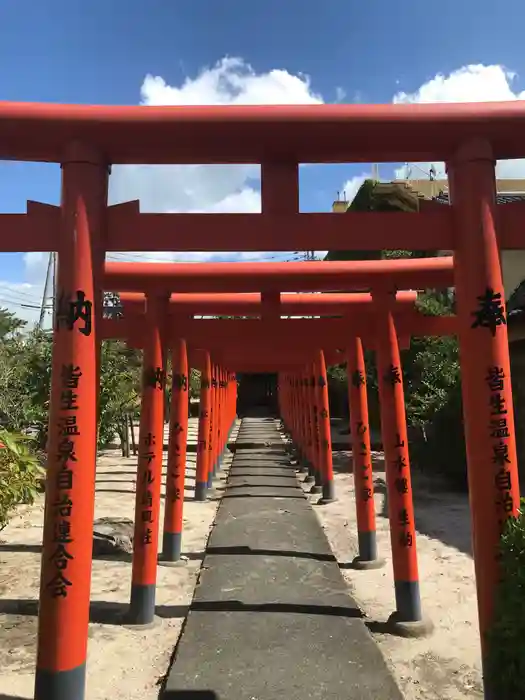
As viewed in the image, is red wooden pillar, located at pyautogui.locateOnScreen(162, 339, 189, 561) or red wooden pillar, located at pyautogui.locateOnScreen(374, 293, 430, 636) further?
red wooden pillar, located at pyautogui.locateOnScreen(162, 339, 189, 561)

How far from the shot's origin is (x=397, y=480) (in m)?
5.30

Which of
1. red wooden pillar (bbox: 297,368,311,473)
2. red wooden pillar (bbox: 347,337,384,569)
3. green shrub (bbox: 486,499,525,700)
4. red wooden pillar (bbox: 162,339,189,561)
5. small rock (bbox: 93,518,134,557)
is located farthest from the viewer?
red wooden pillar (bbox: 297,368,311,473)

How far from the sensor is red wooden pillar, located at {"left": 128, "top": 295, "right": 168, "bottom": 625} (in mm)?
5082

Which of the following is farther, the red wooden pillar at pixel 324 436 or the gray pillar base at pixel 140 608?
the red wooden pillar at pixel 324 436

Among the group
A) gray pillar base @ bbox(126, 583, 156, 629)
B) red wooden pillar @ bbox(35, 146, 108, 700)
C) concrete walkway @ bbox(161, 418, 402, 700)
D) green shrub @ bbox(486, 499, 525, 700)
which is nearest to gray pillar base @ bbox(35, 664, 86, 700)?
red wooden pillar @ bbox(35, 146, 108, 700)

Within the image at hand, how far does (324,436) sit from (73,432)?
26.6 feet

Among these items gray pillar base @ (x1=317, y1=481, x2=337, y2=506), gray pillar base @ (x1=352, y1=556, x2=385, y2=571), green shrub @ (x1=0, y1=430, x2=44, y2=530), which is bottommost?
gray pillar base @ (x1=352, y1=556, x2=385, y2=571)

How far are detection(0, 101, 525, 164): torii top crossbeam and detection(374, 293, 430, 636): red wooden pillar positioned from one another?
7.70ft

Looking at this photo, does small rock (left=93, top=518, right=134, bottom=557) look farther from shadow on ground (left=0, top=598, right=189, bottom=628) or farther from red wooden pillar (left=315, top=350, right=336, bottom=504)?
red wooden pillar (left=315, top=350, right=336, bottom=504)

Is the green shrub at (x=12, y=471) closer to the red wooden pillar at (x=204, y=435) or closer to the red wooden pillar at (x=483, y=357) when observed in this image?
the red wooden pillar at (x=483, y=357)

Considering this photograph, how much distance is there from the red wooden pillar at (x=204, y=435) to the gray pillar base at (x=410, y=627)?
6.46 meters

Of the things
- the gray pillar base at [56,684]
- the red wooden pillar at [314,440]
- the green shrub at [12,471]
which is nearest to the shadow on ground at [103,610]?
the green shrub at [12,471]

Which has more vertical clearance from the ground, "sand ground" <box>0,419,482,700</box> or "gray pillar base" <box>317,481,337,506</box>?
"gray pillar base" <box>317,481,337,506</box>

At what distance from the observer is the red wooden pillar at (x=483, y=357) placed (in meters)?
3.12
